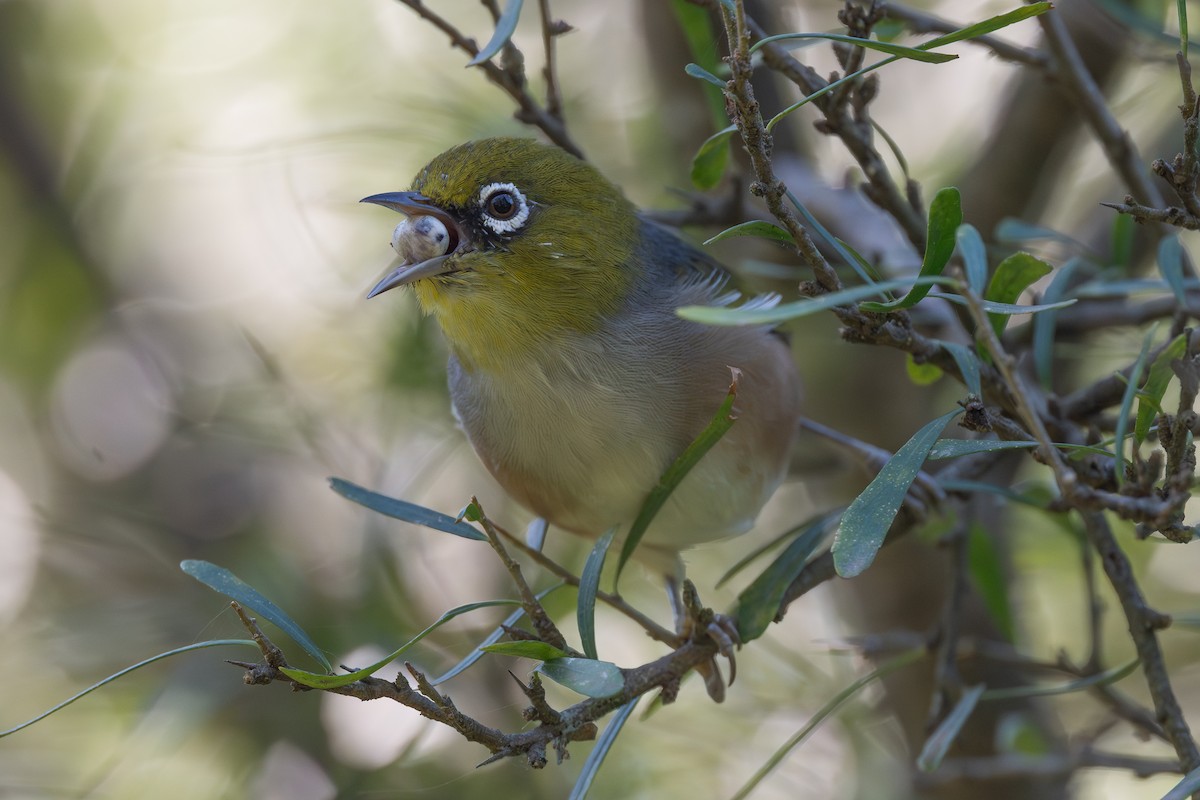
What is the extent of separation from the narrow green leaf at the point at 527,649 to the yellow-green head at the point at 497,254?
0.84 meters

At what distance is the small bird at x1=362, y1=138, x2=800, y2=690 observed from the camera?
227cm

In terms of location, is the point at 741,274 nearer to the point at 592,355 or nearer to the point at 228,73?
the point at 592,355

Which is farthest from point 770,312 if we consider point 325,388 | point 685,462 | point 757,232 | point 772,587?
point 325,388

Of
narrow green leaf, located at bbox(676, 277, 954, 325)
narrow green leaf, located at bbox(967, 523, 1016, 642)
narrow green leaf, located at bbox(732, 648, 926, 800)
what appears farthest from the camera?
narrow green leaf, located at bbox(967, 523, 1016, 642)

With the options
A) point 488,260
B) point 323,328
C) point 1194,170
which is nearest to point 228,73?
point 323,328

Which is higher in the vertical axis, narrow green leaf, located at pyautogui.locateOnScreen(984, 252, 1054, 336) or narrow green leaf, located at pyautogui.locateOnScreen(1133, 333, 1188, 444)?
narrow green leaf, located at pyautogui.locateOnScreen(984, 252, 1054, 336)

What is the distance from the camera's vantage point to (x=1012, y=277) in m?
1.70

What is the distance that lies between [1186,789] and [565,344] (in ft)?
4.38

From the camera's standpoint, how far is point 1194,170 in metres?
1.54

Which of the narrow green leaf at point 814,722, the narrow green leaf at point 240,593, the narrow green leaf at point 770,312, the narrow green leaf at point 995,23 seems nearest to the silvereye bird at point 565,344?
the narrow green leaf at point 814,722

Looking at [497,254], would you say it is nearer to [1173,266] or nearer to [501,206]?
[501,206]

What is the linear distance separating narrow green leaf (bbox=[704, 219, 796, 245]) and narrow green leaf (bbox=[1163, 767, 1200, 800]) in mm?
917

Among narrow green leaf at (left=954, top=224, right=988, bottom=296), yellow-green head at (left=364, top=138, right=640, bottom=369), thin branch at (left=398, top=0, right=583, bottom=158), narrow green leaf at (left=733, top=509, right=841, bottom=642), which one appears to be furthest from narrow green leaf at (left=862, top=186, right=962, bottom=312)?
thin branch at (left=398, top=0, right=583, bottom=158)

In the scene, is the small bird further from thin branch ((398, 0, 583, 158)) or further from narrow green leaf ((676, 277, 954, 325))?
Answer: narrow green leaf ((676, 277, 954, 325))
